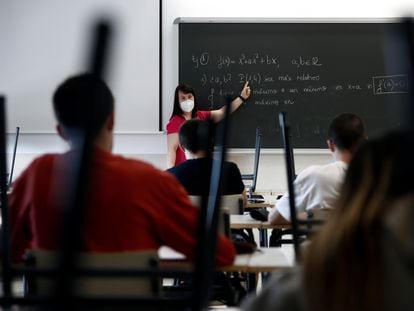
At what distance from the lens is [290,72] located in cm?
559

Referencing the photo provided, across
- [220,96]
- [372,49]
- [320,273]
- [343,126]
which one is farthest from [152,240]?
[372,49]

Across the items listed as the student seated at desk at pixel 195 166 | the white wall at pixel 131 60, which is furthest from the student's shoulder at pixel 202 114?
the student seated at desk at pixel 195 166

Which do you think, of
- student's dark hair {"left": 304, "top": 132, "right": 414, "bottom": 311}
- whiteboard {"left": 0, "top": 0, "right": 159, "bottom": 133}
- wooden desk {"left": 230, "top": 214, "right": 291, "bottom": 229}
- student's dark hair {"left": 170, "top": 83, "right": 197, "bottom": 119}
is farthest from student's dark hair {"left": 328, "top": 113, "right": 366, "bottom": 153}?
whiteboard {"left": 0, "top": 0, "right": 159, "bottom": 133}

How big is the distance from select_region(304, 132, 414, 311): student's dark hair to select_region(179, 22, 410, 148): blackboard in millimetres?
4902

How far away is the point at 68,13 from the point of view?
5.66 m

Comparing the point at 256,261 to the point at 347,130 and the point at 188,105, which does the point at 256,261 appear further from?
the point at 188,105

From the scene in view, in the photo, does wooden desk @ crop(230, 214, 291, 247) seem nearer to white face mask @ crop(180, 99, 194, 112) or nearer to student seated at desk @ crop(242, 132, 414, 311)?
student seated at desk @ crop(242, 132, 414, 311)

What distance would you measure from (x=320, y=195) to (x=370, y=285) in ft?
6.10

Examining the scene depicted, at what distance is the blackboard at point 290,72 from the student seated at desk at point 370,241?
490 centimetres

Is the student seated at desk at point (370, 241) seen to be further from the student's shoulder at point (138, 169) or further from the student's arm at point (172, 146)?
the student's arm at point (172, 146)

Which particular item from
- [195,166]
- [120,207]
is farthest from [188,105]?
[120,207]

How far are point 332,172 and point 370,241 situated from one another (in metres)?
1.86

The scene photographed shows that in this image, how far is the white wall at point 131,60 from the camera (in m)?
5.55

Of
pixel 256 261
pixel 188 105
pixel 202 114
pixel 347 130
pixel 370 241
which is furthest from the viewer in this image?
pixel 202 114
